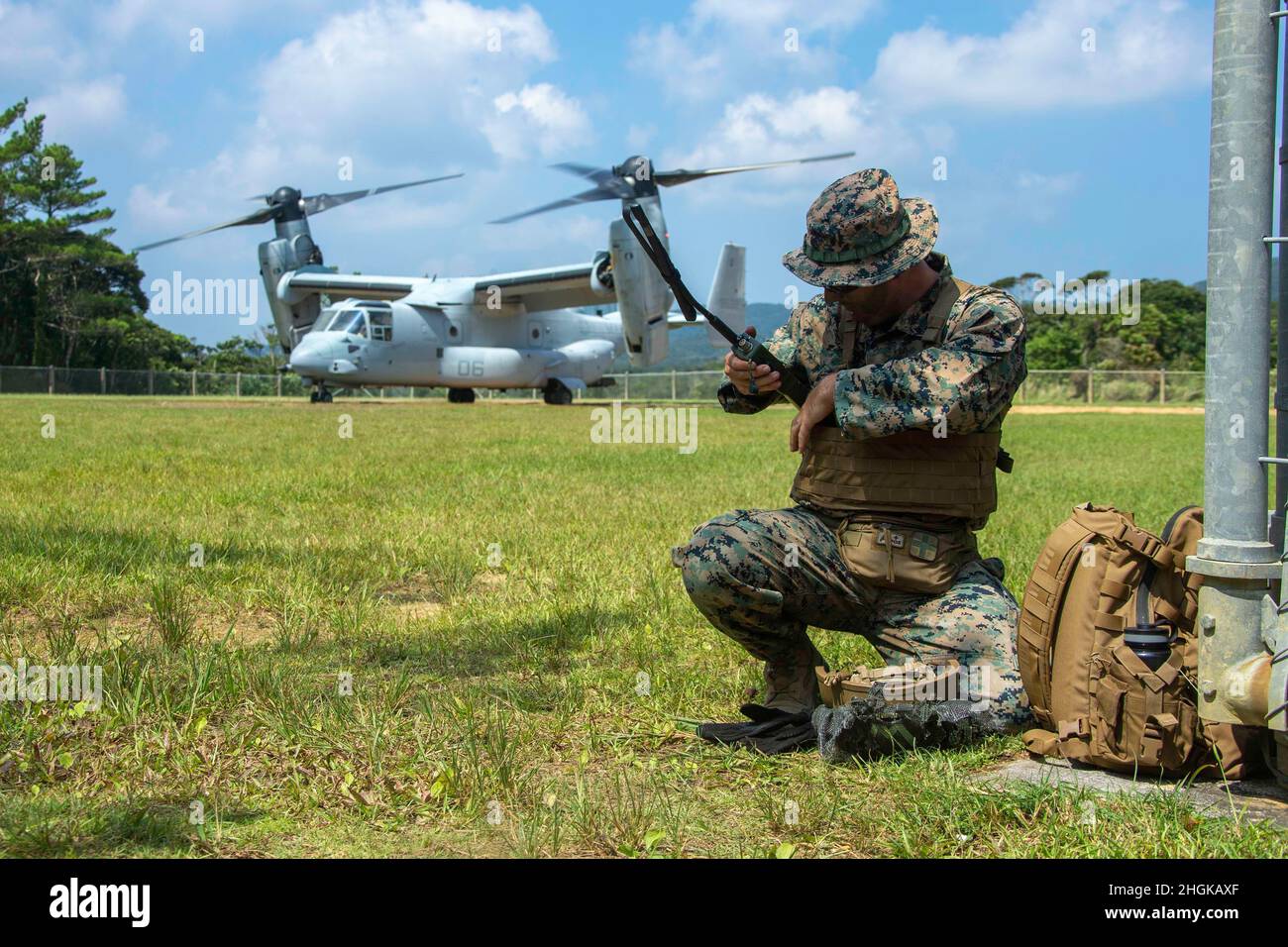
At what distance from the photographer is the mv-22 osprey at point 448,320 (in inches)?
1194

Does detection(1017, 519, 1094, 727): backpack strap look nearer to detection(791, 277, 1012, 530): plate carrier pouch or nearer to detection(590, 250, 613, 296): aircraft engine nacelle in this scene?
detection(791, 277, 1012, 530): plate carrier pouch

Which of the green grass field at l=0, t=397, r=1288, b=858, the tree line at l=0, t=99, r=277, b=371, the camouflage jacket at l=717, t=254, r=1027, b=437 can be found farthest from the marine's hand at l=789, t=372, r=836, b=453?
the tree line at l=0, t=99, r=277, b=371

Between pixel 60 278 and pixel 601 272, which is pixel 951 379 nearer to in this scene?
pixel 601 272

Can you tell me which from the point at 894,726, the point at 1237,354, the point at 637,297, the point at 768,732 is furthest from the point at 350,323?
the point at 1237,354

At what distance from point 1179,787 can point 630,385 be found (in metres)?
53.3

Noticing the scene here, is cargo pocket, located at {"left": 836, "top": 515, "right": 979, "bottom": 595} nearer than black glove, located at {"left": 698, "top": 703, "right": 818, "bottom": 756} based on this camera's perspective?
No

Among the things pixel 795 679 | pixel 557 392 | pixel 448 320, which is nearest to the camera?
pixel 795 679

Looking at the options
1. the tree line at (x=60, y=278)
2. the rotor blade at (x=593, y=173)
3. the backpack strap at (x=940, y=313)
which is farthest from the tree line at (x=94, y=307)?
the backpack strap at (x=940, y=313)

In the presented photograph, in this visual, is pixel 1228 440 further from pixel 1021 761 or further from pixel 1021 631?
pixel 1021 761

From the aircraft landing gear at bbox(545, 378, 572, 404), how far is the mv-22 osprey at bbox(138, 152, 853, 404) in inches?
1.2

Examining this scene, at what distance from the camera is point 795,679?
→ 12.4 feet

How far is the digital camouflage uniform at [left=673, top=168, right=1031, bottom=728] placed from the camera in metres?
3.40
